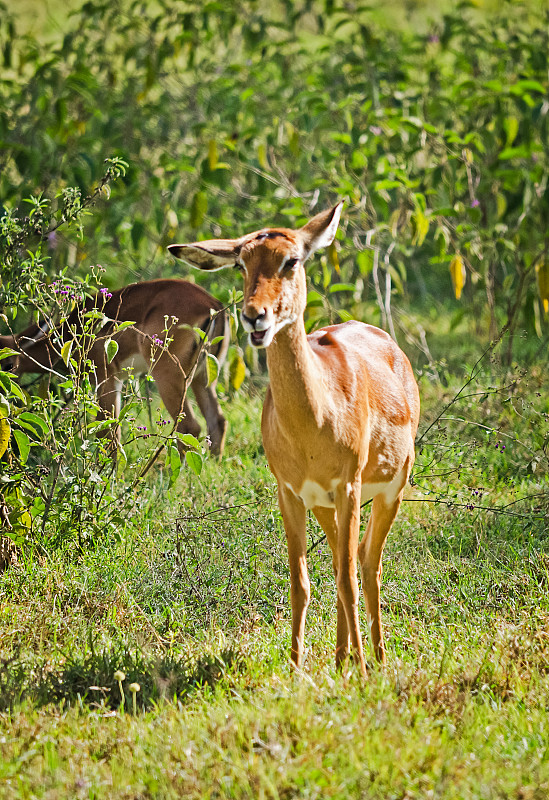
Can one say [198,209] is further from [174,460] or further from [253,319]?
[253,319]

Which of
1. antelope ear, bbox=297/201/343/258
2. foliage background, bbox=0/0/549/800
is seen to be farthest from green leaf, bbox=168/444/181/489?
antelope ear, bbox=297/201/343/258

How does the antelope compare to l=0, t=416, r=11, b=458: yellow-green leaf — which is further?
l=0, t=416, r=11, b=458: yellow-green leaf

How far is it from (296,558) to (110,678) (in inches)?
26.9

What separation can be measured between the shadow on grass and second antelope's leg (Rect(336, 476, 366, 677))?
41 centimetres

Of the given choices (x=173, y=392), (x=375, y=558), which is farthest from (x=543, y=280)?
(x=375, y=558)

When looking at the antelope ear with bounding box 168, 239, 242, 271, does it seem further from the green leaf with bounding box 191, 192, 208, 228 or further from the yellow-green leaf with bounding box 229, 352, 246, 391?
the green leaf with bounding box 191, 192, 208, 228

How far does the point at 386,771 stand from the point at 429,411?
3.06 metres

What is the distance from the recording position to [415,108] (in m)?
5.79

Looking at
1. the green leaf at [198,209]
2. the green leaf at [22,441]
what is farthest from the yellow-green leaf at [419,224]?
the green leaf at [22,441]

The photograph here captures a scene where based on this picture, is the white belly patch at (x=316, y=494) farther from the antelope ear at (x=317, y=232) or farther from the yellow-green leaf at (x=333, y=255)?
the yellow-green leaf at (x=333, y=255)

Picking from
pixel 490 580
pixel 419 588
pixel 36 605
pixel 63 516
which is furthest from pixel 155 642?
pixel 490 580

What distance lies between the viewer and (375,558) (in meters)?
3.03

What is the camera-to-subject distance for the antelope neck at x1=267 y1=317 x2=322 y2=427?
2.55 meters

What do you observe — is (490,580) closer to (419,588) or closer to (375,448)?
(419,588)
